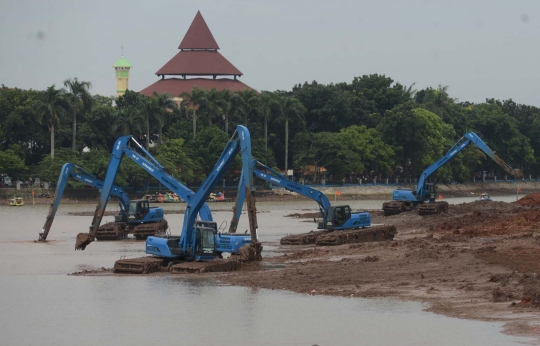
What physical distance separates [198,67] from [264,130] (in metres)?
34.0

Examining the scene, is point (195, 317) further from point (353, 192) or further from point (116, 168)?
point (353, 192)

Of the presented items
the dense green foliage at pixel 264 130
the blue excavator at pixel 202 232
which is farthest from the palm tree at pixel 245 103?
the blue excavator at pixel 202 232

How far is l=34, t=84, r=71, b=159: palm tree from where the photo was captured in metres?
116

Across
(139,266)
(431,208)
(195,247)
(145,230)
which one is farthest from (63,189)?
(431,208)

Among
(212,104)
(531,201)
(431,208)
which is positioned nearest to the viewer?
(431,208)

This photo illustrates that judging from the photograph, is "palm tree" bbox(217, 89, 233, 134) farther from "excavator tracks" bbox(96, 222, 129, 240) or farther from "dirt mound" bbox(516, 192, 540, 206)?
"excavator tracks" bbox(96, 222, 129, 240)

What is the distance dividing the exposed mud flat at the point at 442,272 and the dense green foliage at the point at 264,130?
6615 centimetres

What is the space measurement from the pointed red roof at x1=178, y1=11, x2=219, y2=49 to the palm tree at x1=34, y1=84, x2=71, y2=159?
196 feet

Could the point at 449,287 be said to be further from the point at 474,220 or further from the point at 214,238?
the point at 474,220

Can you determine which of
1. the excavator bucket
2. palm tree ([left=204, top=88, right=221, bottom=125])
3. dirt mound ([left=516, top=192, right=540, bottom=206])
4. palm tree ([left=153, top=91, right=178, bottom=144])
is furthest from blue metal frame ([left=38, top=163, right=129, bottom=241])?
palm tree ([left=204, top=88, right=221, bottom=125])

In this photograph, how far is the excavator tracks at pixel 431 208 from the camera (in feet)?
265

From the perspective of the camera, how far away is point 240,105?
135 meters

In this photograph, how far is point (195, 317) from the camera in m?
33.3

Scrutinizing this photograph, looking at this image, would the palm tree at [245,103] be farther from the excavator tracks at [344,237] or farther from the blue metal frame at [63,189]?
the excavator tracks at [344,237]
